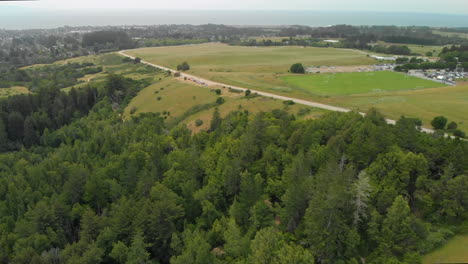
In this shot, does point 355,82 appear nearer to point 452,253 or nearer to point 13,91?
point 452,253

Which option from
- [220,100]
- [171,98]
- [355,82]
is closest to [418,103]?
[355,82]

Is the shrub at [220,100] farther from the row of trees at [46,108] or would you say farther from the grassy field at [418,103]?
the row of trees at [46,108]

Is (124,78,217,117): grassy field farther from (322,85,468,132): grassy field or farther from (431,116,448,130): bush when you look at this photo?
(431,116,448,130): bush

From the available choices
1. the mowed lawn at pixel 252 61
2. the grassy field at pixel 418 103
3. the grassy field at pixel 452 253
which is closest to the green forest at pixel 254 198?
the grassy field at pixel 452 253

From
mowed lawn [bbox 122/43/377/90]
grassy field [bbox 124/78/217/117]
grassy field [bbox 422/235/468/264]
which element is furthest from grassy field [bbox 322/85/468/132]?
grassy field [bbox 124/78/217/117]

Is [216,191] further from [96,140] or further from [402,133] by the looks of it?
[96,140]

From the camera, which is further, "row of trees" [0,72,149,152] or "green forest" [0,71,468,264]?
"row of trees" [0,72,149,152]

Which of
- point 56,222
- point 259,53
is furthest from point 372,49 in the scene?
point 56,222
